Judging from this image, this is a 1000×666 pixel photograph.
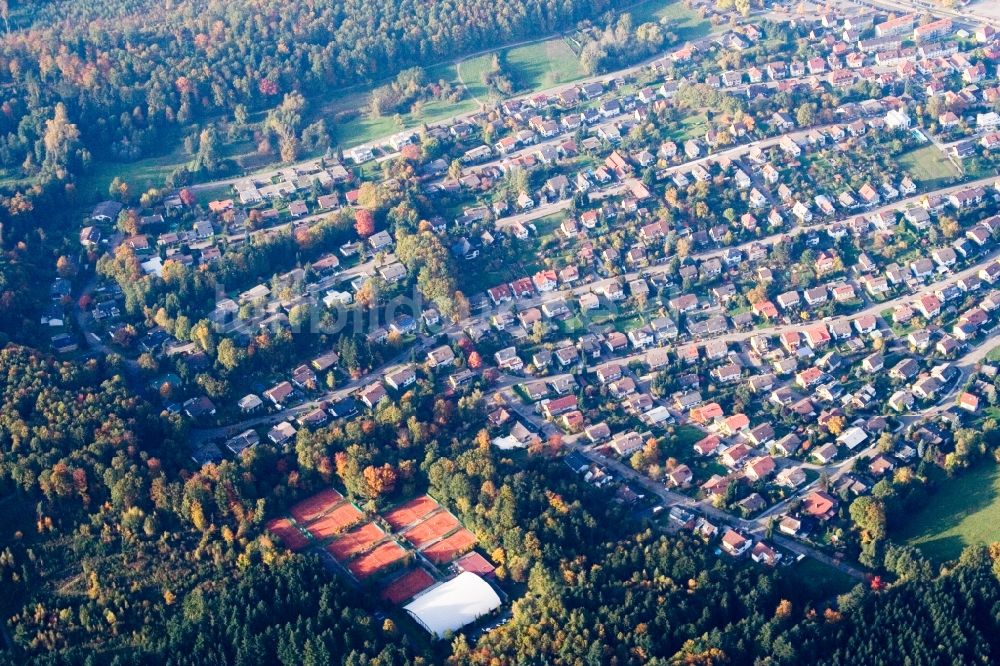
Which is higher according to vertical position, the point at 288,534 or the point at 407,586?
the point at 288,534

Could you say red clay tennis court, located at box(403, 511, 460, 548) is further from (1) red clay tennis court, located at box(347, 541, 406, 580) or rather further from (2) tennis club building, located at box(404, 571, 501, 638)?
(2) tennis club building, located at box(404, 571, 501, 638)

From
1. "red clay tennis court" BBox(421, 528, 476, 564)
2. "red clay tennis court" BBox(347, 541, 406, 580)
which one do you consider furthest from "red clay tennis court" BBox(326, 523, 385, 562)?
"red clay tennis court" BBox(421, 528, 476, 564)

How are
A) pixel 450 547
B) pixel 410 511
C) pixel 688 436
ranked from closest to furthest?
pixel 450 547 < pixel 410 511 < pixel 688 436

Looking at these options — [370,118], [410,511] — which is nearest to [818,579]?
[410,511]

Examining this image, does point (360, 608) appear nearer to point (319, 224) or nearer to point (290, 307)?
point (290, 307)

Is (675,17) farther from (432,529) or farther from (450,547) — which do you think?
(450,547)

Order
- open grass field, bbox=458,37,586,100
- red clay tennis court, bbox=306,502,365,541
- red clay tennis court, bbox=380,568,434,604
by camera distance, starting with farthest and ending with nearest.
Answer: open grass field, bbox=458,37,586,100 → red clay tennis court, bbox=306,502,365,541 → red clay tennis court, bbox=380,568,434,604
